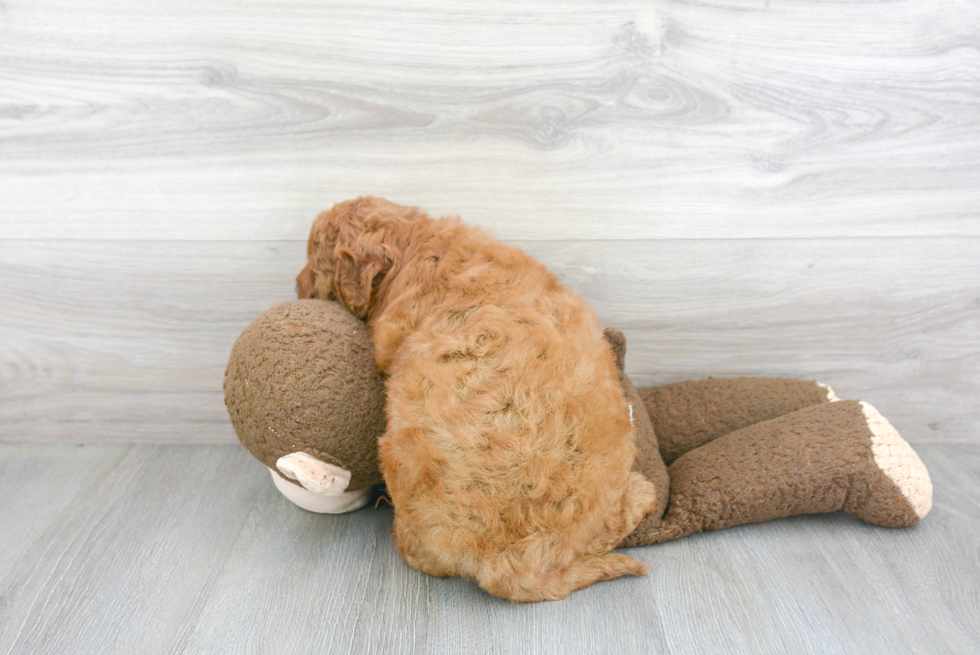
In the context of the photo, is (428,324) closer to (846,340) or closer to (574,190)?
(574,190)

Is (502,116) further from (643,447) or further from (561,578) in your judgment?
(561,578)

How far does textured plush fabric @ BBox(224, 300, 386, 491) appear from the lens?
0.90m

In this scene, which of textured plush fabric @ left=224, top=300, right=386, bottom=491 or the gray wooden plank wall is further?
the gray wooden plank wall

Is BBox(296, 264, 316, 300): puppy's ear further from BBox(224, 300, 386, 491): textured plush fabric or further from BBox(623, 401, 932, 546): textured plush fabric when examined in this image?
BBox(623, 401, 932, 546): textured plush fabric

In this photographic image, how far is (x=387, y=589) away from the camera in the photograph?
914 millimetres

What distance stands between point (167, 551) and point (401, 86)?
35.1 inches

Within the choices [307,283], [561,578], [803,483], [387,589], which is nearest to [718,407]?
[803,483]

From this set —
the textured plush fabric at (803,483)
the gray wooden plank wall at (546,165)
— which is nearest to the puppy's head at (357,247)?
the gray wooden plank wall at (546,165)

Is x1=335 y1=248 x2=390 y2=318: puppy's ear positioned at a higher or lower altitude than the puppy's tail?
higher

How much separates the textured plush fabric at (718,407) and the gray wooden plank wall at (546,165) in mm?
99

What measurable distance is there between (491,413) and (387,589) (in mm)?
341

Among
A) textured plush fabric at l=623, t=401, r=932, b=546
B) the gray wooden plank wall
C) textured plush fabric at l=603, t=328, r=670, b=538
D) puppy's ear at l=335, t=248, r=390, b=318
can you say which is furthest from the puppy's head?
Answer: textured plush fabric at l=623, t=401, r=932, b=546

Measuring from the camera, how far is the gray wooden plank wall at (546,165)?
1.09 meters

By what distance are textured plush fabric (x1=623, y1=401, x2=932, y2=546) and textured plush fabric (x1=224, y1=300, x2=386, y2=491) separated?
0.46 meters
